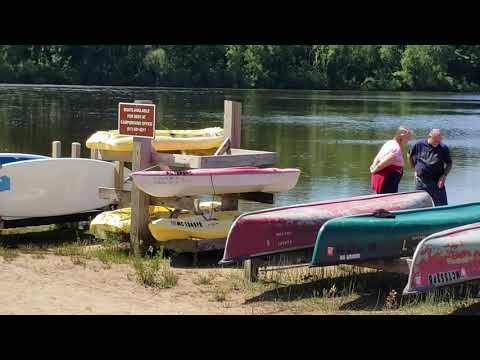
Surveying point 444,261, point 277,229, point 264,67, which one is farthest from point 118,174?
point 264,67

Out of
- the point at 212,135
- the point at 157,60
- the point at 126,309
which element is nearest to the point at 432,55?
the point at 157,60

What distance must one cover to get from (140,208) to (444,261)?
3.55 metres

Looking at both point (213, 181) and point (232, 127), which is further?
point (232, 127)

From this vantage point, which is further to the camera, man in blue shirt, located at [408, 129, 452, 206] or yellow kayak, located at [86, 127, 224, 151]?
yellow kayak, located at [86, 127, 224, 151]

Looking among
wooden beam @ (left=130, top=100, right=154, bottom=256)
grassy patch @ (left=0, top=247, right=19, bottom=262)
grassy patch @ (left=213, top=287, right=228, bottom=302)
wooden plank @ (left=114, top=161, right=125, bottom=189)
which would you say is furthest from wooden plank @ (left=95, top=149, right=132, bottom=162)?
grassy patch @ (left=213, top=287, right=228, bottom=302)

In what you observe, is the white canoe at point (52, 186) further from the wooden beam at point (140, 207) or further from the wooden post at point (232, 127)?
the wooden post at point (232, 127)

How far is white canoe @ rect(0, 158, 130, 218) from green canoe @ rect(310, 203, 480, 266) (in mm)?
3782

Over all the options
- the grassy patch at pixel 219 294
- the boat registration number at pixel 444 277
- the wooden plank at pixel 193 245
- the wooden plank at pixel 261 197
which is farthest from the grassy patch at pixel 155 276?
the boat registration number at pixel 444 277

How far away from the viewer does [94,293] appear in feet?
22.7

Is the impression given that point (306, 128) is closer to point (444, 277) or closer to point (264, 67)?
point (444, 277)

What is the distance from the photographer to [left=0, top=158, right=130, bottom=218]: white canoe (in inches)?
361

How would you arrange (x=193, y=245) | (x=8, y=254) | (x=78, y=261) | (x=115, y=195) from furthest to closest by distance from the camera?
(x=115, y=195)
(x=193, y=245)
(x=8, y=254)
(x=78, y=261)

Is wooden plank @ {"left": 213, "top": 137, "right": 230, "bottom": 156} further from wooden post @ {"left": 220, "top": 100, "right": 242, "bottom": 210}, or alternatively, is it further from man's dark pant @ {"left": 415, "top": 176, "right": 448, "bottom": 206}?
man's dark pant @ {"left": 415, "top": 176, "right": 448, "bottom": 206}
